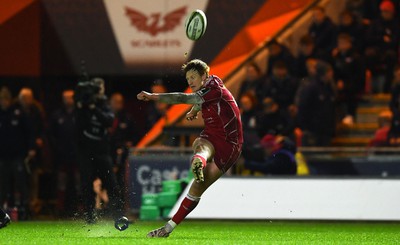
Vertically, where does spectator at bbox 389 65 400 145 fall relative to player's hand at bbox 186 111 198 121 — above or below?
below

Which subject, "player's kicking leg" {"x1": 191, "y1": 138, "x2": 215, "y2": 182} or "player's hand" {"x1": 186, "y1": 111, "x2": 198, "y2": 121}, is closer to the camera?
"player's kicking leg" {"x1": 191, "y1": 138, "x2": 215, "y2": 182}

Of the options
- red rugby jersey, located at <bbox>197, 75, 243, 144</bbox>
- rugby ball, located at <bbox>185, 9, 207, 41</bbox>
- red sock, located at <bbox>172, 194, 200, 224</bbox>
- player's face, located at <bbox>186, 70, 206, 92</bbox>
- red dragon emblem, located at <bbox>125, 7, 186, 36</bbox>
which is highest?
rugby ball, located at <bbox>185, 9, 207, 41</bbox>

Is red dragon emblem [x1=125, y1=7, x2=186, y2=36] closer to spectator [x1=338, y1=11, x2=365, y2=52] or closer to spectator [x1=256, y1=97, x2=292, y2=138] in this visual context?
spectator [x1=338, y1=11, x2=365, y2=52]

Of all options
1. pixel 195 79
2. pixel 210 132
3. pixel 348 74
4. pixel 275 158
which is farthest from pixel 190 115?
pixel 348 74

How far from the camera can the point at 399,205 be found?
1997 cm

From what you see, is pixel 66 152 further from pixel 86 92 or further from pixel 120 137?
Result: pixel 86 92

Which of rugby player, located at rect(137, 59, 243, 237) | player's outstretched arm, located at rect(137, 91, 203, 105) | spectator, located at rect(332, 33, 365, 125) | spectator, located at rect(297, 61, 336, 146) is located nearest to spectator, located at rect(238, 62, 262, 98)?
spectator, located at rect(297, 61, 336, 146)

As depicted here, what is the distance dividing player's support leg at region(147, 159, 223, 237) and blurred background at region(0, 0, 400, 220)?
5219 millimetres

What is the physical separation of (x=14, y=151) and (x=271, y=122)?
15.4ft

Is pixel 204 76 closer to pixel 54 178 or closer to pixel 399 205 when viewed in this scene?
pixel 399 205

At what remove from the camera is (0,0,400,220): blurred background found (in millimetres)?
21484

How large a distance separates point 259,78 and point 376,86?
108 inches

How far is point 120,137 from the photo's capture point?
22.5 metres

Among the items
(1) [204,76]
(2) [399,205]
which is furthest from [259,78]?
(1) [204,76]
